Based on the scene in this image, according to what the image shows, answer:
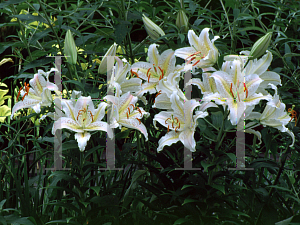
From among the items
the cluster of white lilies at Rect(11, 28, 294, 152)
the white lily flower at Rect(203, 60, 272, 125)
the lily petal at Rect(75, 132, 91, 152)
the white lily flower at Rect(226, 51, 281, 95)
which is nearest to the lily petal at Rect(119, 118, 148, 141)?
the cluster of white lilies at Rect(11, 28, 294, 152)

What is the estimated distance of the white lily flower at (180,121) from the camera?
86 centimetres

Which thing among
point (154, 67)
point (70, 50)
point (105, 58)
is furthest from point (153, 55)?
point (70, 50)

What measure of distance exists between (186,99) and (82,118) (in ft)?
0.97

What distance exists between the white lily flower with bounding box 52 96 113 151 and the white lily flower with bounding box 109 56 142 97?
3.1 inches

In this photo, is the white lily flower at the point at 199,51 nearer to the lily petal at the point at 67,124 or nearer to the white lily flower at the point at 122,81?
the white lily flower at the point at 122,81

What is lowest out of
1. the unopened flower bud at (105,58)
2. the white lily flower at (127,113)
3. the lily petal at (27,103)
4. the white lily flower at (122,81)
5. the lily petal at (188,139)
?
the lily petal at (188,139)

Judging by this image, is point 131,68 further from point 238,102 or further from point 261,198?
point 261,198

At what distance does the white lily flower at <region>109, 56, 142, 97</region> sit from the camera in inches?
37.1

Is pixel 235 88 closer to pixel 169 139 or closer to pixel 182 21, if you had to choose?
pixel 169 139

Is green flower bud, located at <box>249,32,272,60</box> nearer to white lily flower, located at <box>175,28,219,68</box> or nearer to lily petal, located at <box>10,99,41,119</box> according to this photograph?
white lily flower, located at <box>175,28,219,68</box>

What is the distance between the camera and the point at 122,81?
979 mm

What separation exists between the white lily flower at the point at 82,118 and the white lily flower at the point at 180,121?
16cm

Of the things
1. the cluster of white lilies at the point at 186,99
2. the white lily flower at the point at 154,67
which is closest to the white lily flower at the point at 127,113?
the cluster of white lilies at the point at 186,99

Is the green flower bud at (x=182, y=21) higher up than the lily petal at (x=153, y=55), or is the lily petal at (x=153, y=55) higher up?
the green flower bud at (x=182, y=21)
